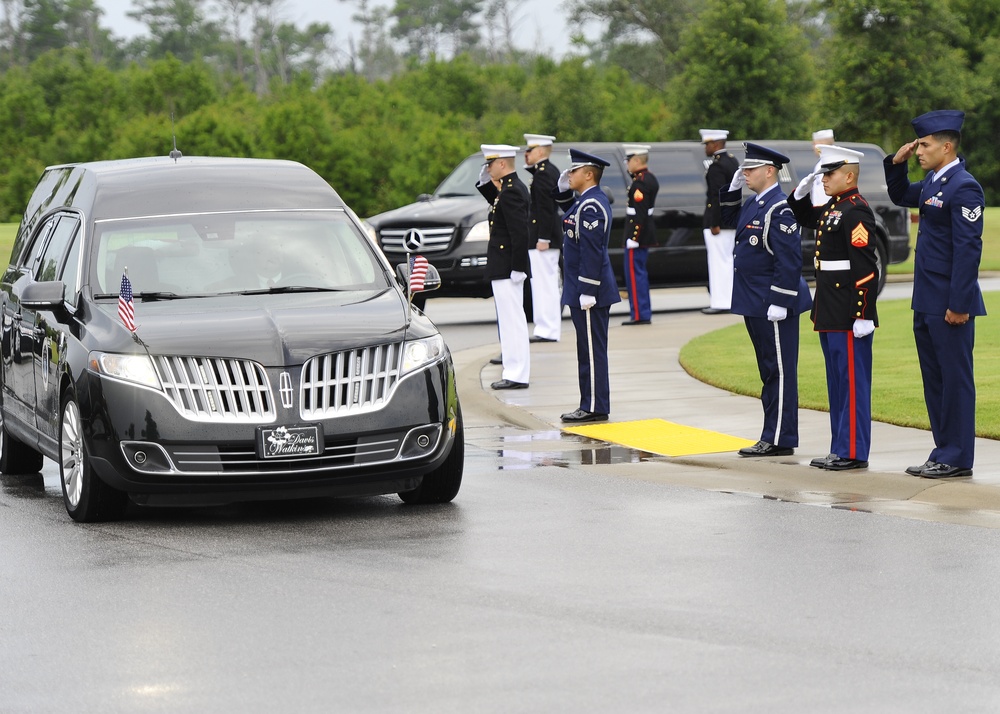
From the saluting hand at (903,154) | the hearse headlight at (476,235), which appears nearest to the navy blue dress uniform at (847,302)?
the saluting hand at (903,154)

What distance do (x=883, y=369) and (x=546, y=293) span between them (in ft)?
13.3

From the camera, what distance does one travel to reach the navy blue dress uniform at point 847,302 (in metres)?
9.78

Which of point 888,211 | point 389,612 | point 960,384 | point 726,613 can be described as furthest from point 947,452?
point 888,211

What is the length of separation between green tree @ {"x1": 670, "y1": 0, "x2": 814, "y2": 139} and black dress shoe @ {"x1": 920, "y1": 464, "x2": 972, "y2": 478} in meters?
36.4

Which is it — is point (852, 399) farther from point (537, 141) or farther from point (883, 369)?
point (537, 141)

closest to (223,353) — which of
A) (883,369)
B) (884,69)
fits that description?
(883,369)

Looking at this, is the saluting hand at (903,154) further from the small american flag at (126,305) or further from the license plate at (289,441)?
the small american flag at (126,305)

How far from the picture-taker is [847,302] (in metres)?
9.85

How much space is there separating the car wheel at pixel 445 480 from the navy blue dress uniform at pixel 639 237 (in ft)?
36.9

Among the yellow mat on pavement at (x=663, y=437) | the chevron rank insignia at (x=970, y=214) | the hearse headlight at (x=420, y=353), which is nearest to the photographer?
the hearse headlight at (x=420, y=353)

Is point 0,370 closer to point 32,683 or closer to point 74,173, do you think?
point 74,173

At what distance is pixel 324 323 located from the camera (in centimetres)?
891

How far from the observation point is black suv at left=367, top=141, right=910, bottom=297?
20.7m

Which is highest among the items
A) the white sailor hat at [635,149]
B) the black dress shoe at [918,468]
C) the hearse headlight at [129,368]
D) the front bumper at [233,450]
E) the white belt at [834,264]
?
the white belt at [834,264]
